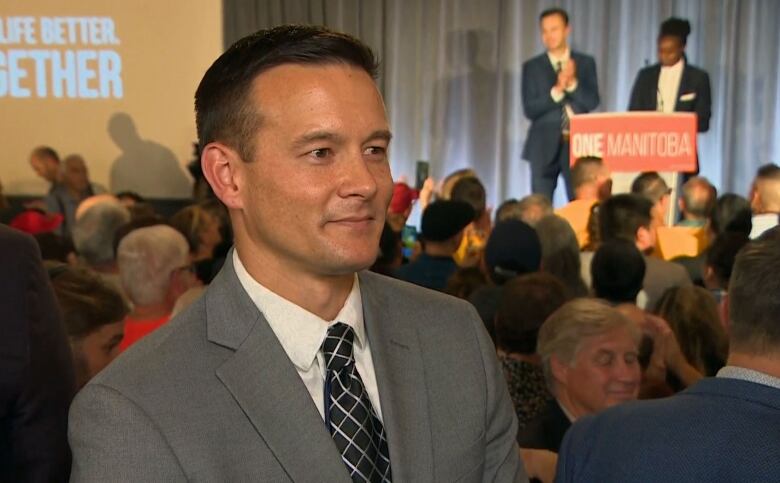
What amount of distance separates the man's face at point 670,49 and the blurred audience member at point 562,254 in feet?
19.9

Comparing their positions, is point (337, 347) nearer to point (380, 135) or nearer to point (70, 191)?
point (380, 135)

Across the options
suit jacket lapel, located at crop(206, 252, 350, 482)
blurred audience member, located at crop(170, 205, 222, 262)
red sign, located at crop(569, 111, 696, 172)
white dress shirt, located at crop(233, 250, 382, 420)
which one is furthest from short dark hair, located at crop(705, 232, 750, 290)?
red sign, located at crop(569, 111, 696, 172)

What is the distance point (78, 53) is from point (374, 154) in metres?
9.11

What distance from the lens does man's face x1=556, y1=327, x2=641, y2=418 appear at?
9.46 feet

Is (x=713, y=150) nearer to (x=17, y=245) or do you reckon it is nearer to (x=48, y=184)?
(x=48, y=184)

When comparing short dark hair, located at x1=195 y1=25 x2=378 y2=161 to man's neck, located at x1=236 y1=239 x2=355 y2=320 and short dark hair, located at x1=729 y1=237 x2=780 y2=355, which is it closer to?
man's neck, located at x1=236 y1=239 x2=355 y2=320

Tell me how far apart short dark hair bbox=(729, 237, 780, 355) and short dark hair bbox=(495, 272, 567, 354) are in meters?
1.24

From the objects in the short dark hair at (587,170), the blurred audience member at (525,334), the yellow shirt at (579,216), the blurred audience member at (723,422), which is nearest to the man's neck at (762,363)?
the blurred audience member at (723,422)

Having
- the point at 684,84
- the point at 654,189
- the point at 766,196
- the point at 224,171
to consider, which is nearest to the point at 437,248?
the point at 654,189

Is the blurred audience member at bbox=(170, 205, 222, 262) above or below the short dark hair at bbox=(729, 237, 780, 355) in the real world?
below

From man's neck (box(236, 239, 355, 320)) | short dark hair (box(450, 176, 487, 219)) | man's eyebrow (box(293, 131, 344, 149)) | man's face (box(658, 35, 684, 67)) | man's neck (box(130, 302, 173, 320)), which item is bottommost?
man's neck (box(130, 302, 173, 320))

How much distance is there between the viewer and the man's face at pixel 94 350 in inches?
109

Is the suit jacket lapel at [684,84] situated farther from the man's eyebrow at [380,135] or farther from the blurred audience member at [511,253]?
the man's eyebrow at [380,135]

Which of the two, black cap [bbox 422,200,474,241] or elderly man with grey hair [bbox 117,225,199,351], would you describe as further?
black cap [bbox 422,200,474,241]
